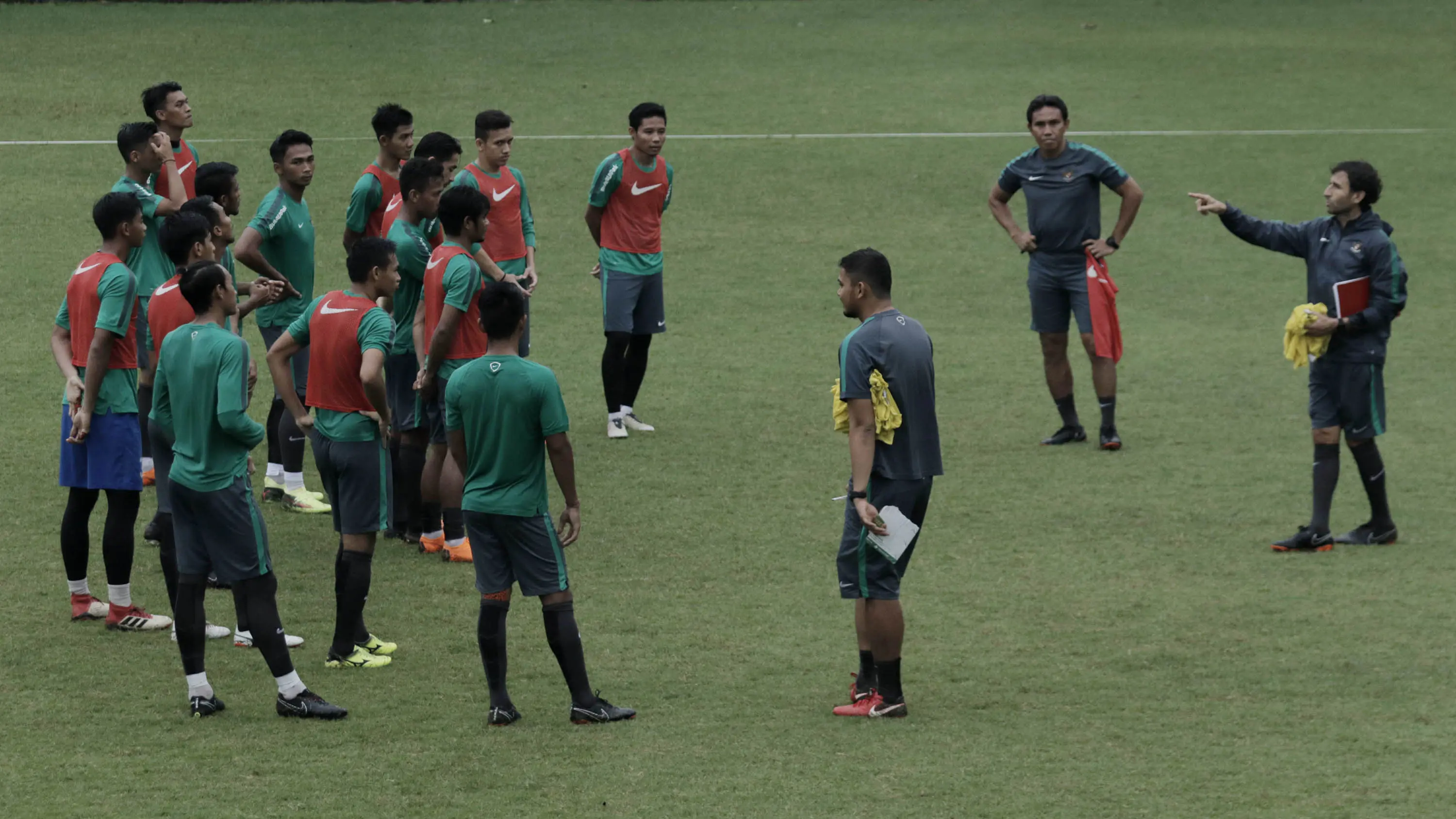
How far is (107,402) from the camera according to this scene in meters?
7.63

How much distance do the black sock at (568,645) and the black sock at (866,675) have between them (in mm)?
1150

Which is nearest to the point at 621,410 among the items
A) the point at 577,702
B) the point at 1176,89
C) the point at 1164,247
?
the point at 577,702

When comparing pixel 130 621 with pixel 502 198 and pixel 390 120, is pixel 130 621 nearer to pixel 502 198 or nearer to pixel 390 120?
pixel 390 120

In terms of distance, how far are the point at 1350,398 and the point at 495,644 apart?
521cm

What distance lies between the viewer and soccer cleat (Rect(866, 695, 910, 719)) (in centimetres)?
684

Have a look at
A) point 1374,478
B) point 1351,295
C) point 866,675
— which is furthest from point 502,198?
point 1374,478

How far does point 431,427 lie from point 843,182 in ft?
31.9

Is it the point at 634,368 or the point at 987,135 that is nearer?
the point at 634,368

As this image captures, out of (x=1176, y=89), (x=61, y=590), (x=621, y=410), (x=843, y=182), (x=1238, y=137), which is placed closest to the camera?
(x=61, y=590)

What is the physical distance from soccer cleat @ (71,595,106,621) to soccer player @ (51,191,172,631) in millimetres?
171

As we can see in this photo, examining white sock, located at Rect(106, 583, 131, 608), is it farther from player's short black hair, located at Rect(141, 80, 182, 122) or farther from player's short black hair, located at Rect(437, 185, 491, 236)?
player's short black hair, located at Rect(141, 80, 182, 122)

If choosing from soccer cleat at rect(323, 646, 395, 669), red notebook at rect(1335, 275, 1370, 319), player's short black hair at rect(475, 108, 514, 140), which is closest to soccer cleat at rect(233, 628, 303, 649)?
soccer cleat at rect(323, 646, 395, 669)

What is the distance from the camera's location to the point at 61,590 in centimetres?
844

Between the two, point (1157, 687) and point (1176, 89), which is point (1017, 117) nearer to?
point (1176, 89)
